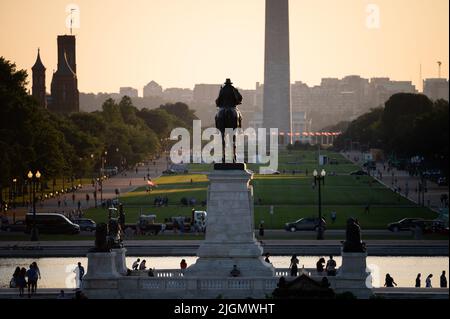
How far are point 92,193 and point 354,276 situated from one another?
234ft

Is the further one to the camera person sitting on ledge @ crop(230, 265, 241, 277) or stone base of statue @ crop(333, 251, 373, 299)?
person sitting on ledge @ crop(230, 265, 241, 277)

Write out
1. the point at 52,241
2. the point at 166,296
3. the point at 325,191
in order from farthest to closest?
the point at 325,191
the point at 52,241
the point at 166,296

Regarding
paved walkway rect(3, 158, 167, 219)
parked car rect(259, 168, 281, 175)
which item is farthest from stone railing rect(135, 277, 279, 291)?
parked car rect(259, 168, 281, 175)

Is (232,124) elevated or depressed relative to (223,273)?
elevated

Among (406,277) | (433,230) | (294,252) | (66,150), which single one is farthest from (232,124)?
(66,150)

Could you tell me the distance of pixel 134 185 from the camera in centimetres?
12331

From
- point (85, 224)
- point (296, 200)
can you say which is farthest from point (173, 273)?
point (296, 200)

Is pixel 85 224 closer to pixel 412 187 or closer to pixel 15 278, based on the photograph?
pixel 15 278

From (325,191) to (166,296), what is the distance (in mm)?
68486

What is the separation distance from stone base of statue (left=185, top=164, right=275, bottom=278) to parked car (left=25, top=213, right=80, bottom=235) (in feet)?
98.7

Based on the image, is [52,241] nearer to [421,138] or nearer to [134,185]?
[134,185]

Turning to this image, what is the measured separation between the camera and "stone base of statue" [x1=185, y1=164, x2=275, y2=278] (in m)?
41.6

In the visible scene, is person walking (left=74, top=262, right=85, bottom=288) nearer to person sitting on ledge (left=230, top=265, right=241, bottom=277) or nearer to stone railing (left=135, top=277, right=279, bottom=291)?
stone railing (left=135, top=277, right=279, bottom=291)

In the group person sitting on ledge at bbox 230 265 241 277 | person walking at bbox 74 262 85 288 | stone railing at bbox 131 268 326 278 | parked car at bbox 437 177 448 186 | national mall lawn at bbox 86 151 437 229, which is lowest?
person walking at bbox 74 262 85 288
